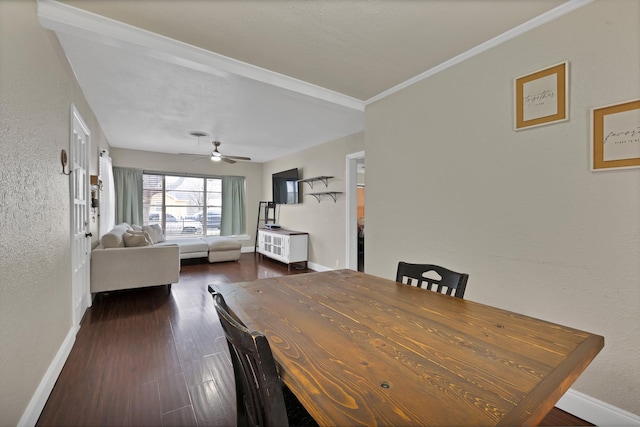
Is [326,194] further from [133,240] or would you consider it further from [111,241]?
[111,241]

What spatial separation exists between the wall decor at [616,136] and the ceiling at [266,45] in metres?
0.67

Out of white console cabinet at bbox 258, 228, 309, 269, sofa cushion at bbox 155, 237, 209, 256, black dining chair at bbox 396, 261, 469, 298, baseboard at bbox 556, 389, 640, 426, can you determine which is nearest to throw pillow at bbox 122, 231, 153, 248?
sofa cushion at bbox 155, 237, 209, 256

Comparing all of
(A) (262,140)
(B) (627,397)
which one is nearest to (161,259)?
(A) (262,140)

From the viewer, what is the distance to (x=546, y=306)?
1812 mm

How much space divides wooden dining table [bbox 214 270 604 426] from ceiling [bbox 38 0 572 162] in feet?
5.51

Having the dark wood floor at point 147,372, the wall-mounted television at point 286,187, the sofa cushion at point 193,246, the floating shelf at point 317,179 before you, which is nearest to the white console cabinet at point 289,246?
the wall-mounted television at point 286,187

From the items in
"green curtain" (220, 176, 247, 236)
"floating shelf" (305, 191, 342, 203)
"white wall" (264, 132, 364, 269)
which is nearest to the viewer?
"white wall" (264, 132, 364, 269)

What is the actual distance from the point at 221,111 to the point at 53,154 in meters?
1.94

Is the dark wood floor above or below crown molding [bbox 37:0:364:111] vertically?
below

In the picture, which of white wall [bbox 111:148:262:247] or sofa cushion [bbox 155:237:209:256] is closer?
sofa cushion [bbox 155:237:209:256]

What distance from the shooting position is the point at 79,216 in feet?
9.18

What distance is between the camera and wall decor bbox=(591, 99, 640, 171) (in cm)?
150

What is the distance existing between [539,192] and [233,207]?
6.62 m

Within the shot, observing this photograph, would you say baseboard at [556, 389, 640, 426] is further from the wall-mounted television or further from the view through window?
the view through window
